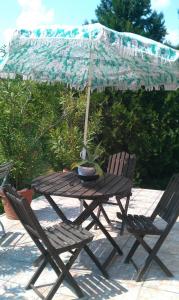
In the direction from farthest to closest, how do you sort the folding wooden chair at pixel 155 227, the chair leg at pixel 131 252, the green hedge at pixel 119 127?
the green hedge at pixel 119 127 → the chair leg at pixel 131 252 → the folding wooden chair at pixel 155 227

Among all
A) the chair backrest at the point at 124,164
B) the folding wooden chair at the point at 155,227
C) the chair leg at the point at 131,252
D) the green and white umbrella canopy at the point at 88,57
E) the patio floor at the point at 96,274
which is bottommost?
the patio floor at the point at 96,274

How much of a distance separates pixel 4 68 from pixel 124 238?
2.74 m

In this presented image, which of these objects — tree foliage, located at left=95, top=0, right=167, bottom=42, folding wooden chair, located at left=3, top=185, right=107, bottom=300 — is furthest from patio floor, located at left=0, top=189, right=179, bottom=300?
tree foliage, located at left=95, top=0, right=167, bottom=42

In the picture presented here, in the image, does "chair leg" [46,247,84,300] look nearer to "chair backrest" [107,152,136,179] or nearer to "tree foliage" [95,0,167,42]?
"chair backrest" [107,152,136,179]

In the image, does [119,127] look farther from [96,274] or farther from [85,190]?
[96,274]

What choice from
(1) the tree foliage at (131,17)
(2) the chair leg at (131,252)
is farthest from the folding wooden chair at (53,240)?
(1) the tree foliage at (131,17)

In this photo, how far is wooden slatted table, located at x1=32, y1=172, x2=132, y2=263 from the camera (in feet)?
13.6

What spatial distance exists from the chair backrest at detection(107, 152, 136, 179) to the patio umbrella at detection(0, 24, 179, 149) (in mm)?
1385

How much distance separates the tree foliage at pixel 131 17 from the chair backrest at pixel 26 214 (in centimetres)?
2075

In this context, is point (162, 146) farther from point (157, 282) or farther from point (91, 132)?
point (157, 282)

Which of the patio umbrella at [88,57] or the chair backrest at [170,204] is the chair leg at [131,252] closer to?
the chair backrest at [170,204]

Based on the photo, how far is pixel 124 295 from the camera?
3.72m

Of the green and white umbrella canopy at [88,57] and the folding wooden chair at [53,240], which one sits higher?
the green and white umbrella canopy at [88,57]

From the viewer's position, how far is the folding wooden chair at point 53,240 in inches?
135
